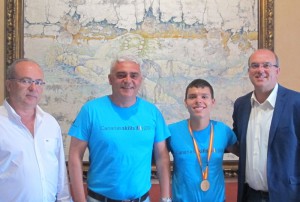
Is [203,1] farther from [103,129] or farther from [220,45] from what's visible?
[103,129]

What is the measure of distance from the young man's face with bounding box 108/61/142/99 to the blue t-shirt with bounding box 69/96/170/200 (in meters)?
0.10

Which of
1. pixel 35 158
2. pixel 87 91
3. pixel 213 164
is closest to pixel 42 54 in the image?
pixel 87 91

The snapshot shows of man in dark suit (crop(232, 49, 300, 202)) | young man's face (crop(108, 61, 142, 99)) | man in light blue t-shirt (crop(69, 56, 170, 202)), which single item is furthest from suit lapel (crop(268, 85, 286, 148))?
young man's face (crop(108, 61, 142, 99))

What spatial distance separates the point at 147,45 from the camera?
299cm

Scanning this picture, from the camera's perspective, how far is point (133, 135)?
2.08 m

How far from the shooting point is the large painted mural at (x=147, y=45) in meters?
2.93

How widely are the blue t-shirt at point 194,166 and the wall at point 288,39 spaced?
1.15 metres

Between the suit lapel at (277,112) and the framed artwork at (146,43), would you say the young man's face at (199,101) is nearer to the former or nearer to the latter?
the suit lapel at (277,112)

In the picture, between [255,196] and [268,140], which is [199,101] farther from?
[255,196]

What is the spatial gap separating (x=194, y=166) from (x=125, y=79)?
64 cm

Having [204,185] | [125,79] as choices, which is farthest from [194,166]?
[125,79]

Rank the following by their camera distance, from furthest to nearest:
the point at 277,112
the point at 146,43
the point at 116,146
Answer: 1. the point at 146,43
2. the point at 277,112
3. the point at 116,146

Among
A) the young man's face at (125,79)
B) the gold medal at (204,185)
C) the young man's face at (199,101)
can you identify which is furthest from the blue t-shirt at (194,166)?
the young man's face at (125,79)

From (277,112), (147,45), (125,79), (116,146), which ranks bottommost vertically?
(116,146)
